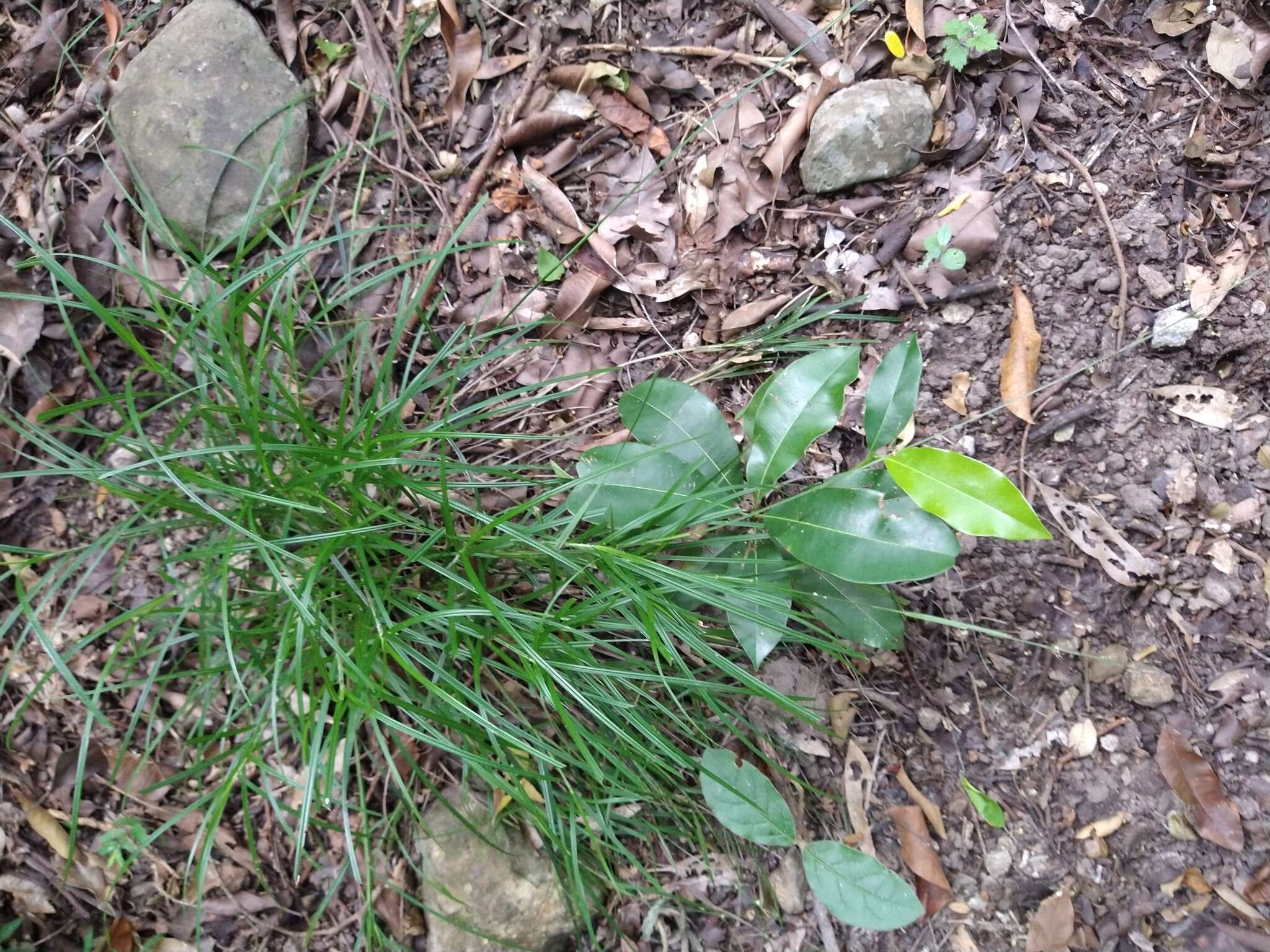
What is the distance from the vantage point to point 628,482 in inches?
→ 55.6

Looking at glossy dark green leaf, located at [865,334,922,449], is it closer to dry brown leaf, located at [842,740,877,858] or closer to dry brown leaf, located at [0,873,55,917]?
A: dry brown leaf, located at [842,740,877,858]

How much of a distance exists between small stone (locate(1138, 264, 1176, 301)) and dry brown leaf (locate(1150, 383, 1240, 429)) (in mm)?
184

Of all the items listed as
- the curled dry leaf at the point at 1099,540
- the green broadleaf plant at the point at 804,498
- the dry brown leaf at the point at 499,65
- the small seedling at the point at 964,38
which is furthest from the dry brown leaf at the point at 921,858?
the dry brown leaf at the point at 499,65

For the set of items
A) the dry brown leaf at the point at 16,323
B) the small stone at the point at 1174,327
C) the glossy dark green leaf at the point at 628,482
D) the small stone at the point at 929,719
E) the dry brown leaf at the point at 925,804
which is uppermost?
the dry brown leaf at the point at 16,323

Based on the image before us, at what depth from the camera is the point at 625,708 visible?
141 cm

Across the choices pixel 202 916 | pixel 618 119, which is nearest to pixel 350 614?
pixel 202 916

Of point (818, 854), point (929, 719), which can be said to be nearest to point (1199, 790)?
point (929, 719)

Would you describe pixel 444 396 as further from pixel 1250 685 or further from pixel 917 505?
pixel 1250 685

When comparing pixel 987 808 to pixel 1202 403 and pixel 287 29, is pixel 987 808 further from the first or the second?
pixel 287 29

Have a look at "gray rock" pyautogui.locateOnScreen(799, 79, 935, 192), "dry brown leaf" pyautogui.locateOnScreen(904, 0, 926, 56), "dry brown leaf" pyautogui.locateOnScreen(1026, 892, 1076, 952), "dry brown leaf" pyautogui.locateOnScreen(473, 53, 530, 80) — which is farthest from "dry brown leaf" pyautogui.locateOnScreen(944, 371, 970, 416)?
"dry brown leaf" pyautogui.locateOnScreen(473, 53, 530, 80)

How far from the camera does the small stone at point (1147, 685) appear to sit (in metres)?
1.49

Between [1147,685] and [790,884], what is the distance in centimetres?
80

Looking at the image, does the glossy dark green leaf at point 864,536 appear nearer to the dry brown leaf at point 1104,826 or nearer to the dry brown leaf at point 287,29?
the dry brown leaf at point 1104,826

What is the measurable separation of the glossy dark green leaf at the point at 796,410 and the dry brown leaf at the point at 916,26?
2.60ft
